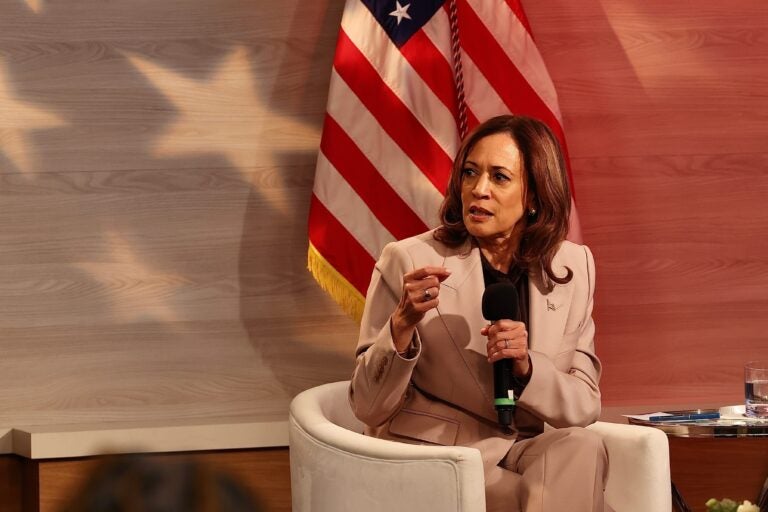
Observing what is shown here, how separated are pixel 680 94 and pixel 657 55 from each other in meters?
0.16

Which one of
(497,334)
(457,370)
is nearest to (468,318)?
(457,370)

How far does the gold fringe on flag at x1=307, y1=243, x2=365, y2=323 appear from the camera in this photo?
3.34m

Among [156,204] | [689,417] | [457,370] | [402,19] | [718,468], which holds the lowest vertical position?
[718,468]

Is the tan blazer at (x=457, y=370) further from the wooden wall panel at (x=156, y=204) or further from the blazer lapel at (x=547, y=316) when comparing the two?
the wooden wall panel at (x=156, y=204)

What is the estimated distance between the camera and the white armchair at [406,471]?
205 centimetres

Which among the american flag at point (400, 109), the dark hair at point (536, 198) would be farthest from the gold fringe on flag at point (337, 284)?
the dark hair at point (536, 198)

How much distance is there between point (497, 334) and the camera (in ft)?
6.97

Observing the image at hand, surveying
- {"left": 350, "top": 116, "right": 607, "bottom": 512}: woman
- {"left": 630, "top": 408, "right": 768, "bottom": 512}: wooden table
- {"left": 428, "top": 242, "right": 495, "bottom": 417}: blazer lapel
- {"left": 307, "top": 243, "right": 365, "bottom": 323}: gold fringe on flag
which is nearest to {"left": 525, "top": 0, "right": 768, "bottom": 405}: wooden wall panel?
{"left": 630, "top": 408, "right": 768, "bottom": 512}: wooden table

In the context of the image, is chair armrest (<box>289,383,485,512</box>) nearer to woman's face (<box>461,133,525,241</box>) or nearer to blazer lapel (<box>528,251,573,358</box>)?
blazer lapel (<box>528,251,573,358</box>)

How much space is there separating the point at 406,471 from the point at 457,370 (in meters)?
0.32

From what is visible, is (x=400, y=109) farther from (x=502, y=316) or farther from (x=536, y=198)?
(x=502, y=316)

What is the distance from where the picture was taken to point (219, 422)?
349 cm

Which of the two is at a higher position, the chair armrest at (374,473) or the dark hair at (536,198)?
the dark hair at (536,198)

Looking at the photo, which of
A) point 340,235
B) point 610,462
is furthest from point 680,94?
point 610,462
